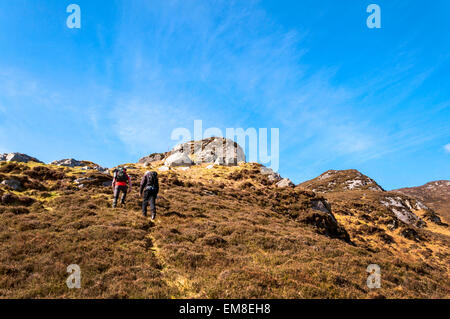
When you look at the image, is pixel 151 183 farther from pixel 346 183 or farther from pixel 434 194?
pixel 434 194

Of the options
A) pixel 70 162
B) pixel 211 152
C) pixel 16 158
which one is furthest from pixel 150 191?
pixel 211 152

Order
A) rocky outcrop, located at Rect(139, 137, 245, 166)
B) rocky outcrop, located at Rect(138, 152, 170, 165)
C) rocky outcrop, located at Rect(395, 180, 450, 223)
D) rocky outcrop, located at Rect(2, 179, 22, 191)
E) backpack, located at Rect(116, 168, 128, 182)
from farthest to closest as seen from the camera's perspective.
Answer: rocky outcrop, located at Rect(395, 180, 450, 223) → rocky outcrop, located at Rect(138, 152, 170, 165) → rocky outcrop, located at Rect(139, 137, 245, 166) → rocky outcrop, located at Rect(2, 179, 22, 191) → backpack, located at Rect(116, 168, 128, 182)

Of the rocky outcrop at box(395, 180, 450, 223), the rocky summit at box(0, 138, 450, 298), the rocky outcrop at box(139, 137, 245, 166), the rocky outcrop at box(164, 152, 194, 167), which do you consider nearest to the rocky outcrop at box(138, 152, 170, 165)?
the rocky outcrop at box(139, 137, 245, 166)

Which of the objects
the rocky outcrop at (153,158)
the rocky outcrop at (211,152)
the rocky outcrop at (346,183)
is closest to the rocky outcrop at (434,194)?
the rocky outcrop at (346,183)

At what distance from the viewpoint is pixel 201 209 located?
59.8ft

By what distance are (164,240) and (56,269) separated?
429 centimetres

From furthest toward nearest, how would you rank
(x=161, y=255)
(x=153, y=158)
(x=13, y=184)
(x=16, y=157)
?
1. (x=153, y=158)
2. (x=16, y=157)
3. (x=13, y=184)
4. (x=161, y=255)

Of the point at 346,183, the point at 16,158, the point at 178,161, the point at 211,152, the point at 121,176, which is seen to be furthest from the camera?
the point at 346,183

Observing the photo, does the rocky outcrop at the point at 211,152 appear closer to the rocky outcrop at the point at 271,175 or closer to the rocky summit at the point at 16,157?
the rocky outcrop at the point at 271,175

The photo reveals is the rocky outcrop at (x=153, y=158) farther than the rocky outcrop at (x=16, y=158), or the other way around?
the rocky outcrop at (x=153, y=158)

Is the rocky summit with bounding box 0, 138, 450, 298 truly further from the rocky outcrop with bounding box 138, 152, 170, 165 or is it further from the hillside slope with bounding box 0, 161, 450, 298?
the rocky outcrop with bounding box 138, 152, 170, 165

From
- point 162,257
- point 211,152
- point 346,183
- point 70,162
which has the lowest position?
point 162,257

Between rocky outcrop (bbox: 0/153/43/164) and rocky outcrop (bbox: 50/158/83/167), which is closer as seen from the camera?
rocky outcrop (bbox: 0/153/43/164)
